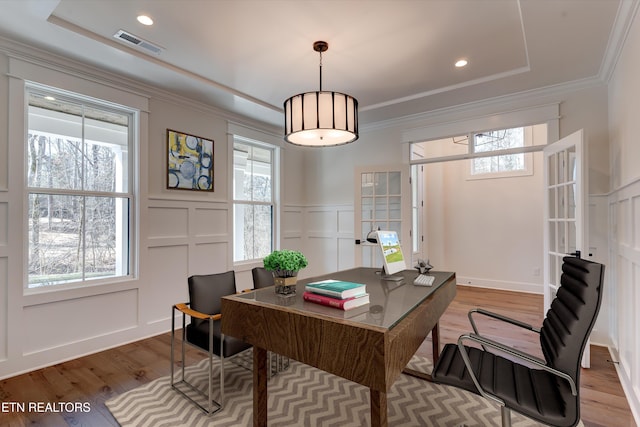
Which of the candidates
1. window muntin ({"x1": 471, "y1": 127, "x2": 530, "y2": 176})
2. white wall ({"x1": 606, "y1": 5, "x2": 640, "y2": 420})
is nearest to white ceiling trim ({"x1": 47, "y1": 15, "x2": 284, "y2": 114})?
white wall ({"x1": 606, "y1": 5, "x2": 640, "y2": 420})

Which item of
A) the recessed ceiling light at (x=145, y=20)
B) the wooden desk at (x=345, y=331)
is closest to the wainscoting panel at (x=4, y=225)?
the recessed ceiling light at (x=145, y=20)

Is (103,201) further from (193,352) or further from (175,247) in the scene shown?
(193,352)

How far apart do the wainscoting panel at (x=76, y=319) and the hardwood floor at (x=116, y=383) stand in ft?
0.63

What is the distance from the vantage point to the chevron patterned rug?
1.88 metres

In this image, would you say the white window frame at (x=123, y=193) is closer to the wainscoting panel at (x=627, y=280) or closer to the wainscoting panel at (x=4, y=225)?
the wainscoting panel at (x=4, y=225)

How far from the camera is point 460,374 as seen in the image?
4.85 feet

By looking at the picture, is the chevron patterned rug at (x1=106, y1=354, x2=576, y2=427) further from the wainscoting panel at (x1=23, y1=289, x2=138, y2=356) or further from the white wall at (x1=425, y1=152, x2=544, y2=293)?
the white wall at (x1=425, y1=152, x2=544, y2=293)

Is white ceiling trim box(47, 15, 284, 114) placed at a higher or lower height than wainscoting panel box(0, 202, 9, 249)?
higher

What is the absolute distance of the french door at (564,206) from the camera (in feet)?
8.26

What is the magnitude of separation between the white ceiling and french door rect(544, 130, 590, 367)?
80 cm

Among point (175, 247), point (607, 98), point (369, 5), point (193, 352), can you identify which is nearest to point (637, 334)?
point (607, 98)

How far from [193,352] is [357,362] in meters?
2.22

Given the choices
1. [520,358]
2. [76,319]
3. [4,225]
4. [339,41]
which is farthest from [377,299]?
[4,225]

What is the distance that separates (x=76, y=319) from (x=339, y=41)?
327cm
